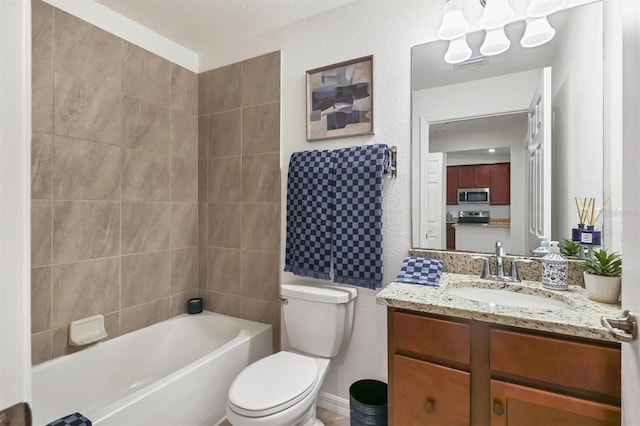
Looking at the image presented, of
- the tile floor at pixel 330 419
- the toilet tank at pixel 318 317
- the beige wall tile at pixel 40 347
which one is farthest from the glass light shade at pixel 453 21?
the beige wall tile at pixel 40 347

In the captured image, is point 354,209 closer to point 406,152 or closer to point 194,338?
point 406,152

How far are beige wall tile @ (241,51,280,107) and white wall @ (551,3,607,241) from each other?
60.7 inches

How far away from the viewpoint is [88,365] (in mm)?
1747

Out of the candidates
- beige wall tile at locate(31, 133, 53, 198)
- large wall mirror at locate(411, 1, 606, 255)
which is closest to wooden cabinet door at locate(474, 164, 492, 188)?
large wall mirror at locate(411, 1, 606, 255)

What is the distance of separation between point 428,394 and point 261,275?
1314 mm

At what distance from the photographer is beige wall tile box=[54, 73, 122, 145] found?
169 centimetres

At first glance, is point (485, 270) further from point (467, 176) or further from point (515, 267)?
point (467, 176)

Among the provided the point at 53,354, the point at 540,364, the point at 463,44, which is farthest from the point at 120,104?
the point at 540,364

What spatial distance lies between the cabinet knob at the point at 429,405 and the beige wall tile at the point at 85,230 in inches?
74.5

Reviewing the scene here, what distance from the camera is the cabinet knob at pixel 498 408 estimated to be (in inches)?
41.7

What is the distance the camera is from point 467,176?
1.60m

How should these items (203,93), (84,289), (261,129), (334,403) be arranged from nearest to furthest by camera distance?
(84,289) < (334,403) < (261,129) < (203,93)

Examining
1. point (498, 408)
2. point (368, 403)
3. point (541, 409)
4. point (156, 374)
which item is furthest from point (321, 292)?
point (156, 374)

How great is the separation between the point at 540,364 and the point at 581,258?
631 millimetres
